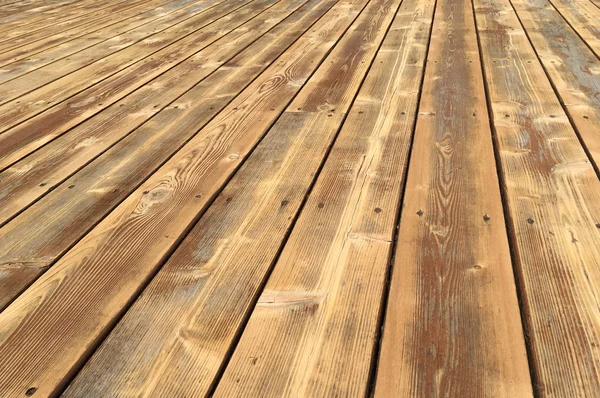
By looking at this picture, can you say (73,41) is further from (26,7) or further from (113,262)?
(113,262)

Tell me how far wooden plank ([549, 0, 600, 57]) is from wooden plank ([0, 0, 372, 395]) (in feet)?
4.97

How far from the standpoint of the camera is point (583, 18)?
8.65 feet

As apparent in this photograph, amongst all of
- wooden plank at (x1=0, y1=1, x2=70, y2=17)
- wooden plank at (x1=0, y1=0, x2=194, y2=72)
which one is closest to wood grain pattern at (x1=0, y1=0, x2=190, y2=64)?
wooden plank at (x1=0, y1=0, x2=194, y2=72)

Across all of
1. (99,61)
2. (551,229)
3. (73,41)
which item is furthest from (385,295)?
(73,41)

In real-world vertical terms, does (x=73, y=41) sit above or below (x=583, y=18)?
above

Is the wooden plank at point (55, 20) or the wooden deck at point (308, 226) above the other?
the wooden deck at point (308, 226)

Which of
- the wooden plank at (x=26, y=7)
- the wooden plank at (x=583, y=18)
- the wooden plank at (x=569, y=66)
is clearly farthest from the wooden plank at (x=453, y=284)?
the wooden plank at (x=26, y=7)

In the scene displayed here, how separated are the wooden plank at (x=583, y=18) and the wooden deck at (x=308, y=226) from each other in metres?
0.12

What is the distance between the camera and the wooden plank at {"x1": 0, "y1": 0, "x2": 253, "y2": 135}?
6.28ft

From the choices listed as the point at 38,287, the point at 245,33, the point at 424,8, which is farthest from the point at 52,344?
the point at 424,8

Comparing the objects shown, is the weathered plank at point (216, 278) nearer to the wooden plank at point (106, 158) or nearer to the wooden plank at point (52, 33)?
the wooden plank at point (106, 158)

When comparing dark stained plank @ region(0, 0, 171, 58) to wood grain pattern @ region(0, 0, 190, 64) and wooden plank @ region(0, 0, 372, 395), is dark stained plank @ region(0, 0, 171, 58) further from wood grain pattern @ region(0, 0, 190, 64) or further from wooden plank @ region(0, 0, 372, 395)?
wooden plank @ region(0, 0, 372, 395)

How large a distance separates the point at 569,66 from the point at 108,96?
1741 mm

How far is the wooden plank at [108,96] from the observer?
1621 millimetres
